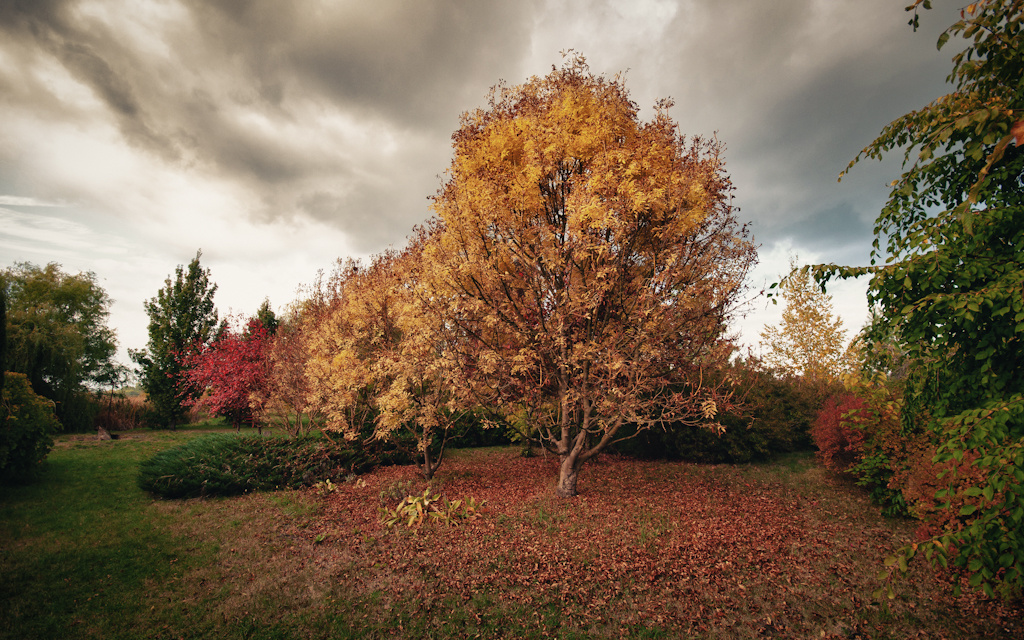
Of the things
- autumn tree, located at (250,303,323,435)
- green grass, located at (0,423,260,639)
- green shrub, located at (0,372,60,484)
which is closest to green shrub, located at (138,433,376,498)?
green grass, located at (0,423,260,639)

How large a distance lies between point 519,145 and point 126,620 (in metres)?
9.26

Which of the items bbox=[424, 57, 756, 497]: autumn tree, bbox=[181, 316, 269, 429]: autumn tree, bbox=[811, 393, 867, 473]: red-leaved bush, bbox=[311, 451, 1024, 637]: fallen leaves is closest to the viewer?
bbox=[311, 451, 1024, 637]: fallen leaves

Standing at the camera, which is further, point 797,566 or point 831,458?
point 831,458

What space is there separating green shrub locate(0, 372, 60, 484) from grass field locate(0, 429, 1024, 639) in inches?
20.8

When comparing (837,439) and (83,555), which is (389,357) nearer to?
(83,555)

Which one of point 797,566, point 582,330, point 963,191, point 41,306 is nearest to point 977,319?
point 963,191

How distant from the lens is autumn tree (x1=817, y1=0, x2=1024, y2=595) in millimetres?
3070

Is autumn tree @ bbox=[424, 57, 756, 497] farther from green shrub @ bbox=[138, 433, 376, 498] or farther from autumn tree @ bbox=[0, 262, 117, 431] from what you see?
autumn tree @ bbox=[0, 262, 117, 431]

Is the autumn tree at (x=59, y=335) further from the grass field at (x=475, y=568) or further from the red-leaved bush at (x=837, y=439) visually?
the red-leaved bush at (x=837, y=439)

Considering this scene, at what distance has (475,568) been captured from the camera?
19.9 feet

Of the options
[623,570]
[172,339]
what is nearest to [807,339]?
[623,570]

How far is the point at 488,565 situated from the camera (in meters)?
6.14

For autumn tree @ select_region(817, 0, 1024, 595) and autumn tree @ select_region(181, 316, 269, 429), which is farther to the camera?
autumn tree @ select_region(181, 316, 269, 429)

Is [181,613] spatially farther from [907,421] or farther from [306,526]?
[907,421]
